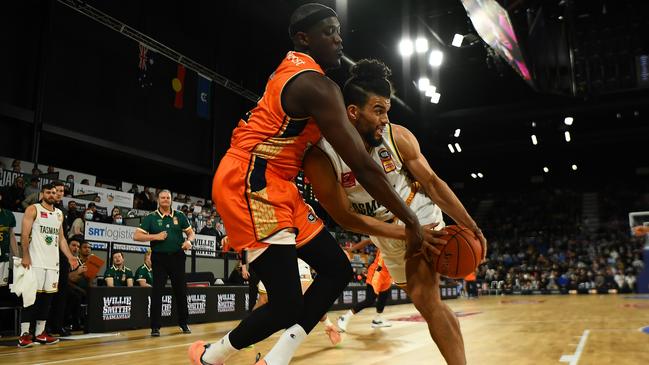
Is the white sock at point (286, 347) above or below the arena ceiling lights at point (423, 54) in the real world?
below

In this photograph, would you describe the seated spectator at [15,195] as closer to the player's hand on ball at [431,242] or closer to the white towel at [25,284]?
the white towel at [25,284]

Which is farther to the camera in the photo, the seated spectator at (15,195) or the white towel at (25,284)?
the seated spectator at (15,195)

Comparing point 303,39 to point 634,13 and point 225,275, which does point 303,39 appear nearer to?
point 225,275

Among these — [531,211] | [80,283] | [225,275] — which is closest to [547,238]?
[531,211]

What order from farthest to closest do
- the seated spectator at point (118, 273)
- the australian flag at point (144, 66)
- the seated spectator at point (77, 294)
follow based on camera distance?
the australian flag at point (144, 66) → the seated spectator at point (118, 273) → the seated spectator at point (77, 294)

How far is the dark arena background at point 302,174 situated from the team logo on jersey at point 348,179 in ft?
0.76

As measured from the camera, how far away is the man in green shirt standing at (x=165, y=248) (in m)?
6.69

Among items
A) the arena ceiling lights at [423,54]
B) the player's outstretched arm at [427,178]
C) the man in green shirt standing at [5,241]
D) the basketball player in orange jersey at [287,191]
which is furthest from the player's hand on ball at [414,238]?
the arena ceiling lights at [423,54]

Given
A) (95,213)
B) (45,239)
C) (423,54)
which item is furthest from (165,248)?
(423,54)

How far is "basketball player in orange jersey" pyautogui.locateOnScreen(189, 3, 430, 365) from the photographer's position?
2.09 metres

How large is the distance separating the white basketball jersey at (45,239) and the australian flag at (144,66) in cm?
765

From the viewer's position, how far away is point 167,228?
6.88 metres

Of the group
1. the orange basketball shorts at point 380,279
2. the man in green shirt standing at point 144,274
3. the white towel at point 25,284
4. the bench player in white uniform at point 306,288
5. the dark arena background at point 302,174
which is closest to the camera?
the bench player in white uniform at point 306,288

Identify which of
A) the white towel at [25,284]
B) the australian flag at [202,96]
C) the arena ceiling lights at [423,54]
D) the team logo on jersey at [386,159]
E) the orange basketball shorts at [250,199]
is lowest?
the white towel at [25,284]
